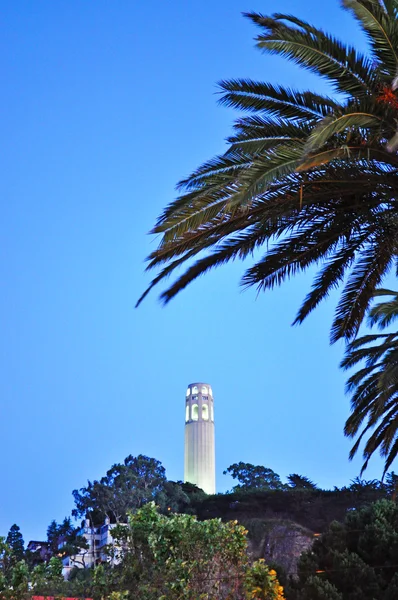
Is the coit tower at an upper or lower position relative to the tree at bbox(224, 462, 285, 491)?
upper

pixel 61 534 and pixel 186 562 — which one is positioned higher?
pixel 61 534

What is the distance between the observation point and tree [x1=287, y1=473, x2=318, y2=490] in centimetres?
5761

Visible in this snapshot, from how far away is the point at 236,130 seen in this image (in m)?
7.98

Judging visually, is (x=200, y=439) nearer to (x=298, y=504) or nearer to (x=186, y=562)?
(x=298, y=504)

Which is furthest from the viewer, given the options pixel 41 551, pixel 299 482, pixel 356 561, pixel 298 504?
pixel 41 551

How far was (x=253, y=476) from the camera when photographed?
70625 millimetres

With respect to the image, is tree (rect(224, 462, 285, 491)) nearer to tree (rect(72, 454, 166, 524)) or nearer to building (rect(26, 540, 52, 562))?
tree (rect(72, 454, 166, 524))

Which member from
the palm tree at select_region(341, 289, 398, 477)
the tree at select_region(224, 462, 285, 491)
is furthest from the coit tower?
the palm tree at select_region(341, 289, 398, 477)

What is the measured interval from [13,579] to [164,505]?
42.6 metres

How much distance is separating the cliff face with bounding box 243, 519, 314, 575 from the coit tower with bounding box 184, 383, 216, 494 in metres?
40.7

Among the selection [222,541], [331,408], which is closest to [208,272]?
[222,541]

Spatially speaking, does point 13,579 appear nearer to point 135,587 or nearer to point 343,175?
point 135,587

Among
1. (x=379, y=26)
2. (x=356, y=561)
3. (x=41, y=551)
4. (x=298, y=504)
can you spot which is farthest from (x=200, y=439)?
(x=379, y=26)

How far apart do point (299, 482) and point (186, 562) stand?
48.2 meters
